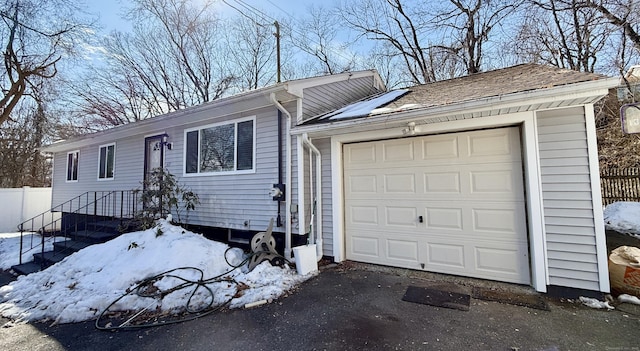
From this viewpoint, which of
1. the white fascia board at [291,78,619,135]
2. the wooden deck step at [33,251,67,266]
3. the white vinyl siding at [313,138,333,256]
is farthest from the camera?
the wooden deck step at [33,251,67,266]

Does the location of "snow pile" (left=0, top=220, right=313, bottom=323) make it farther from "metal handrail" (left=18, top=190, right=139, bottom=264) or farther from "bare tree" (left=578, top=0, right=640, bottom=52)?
"bare tree" (left=578, top=0, right=640, bottom=52)

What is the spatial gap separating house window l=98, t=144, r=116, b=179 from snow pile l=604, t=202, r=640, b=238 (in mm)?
14821

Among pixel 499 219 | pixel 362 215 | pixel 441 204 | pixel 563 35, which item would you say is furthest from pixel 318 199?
pixel 563 35

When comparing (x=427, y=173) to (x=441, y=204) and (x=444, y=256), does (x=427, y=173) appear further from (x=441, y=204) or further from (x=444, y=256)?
(x=444, y=256)

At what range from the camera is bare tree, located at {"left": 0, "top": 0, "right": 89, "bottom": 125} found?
10109 mm

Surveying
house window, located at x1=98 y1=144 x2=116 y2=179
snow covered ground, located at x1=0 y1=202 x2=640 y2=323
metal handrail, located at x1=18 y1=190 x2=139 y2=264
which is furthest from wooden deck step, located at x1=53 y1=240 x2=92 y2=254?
house window, located at x1=98 y1=144 x2=116 y2=179

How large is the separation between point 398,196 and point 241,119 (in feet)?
12.0

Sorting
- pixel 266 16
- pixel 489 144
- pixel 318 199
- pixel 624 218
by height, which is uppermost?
pixel 266 16

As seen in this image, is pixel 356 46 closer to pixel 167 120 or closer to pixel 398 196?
pixel 167 120

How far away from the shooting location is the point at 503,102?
11.1ft

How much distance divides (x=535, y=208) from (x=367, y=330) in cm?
277

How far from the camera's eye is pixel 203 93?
54.4 ft

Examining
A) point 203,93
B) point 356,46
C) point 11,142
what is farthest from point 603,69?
point 11,142

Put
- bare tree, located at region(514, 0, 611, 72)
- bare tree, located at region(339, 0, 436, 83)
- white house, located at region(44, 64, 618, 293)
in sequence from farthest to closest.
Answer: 1. bare tree, located at region(339, 0, 436, 83)
2. bare tree, located at region(514, 0, 611, 72)
3. white house, located at region(44, 64, 618, 293)
